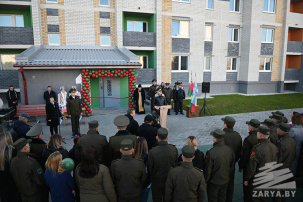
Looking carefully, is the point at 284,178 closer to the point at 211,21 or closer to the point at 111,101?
the point at 111,101

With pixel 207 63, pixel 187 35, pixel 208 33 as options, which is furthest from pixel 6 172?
pixel 208 33

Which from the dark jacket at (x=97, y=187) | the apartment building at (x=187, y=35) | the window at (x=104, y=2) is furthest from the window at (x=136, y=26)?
the dark jacket at (x=97, y=187)

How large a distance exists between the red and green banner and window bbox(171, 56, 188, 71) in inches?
246

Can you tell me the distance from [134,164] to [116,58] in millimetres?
12104

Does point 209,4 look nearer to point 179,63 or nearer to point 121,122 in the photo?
point 179,63

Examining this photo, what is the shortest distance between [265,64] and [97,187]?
2406cm

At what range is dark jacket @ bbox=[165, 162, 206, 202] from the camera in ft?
9.98

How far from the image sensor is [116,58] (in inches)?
570

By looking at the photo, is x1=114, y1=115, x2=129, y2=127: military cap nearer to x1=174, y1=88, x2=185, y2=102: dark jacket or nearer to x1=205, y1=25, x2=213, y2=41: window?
x1=174, y1=88, x2=185, y2=102: dark jacket

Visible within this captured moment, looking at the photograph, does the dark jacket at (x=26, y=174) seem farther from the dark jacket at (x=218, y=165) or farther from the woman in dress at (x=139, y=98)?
the woman in dress at (x=139, y=98)

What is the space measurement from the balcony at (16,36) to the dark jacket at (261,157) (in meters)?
17.0

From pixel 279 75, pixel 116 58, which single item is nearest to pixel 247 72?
pixel 279 75

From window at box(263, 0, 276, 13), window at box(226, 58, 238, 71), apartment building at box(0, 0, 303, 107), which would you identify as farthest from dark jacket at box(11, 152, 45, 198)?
window at box(263, 0, 276, 13)

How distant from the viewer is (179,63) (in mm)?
19312
